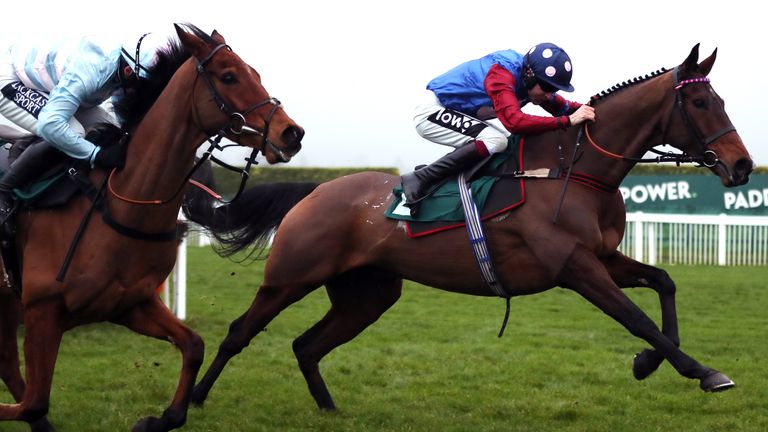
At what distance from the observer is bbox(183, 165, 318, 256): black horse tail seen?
248 inches

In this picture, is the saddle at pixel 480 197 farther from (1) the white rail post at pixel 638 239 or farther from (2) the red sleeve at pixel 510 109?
(1) the white rail post at pixel 638 239

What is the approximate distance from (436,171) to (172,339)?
1.67m

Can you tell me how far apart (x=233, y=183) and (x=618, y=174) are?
15.4 m

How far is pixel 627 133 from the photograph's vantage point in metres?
5.10

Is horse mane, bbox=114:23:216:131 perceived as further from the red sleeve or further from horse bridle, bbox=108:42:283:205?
the red sleeve

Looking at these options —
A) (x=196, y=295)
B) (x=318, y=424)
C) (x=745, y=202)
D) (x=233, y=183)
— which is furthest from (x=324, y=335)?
(x=233, y=183)

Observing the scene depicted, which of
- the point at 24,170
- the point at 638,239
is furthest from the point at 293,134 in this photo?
the point at 638,239

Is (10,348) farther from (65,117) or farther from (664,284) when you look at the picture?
(664,284)

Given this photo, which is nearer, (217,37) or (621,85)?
(217,37)

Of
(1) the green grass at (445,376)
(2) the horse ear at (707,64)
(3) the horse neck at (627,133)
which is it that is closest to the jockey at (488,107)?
(3) the horse neck at (627,133)

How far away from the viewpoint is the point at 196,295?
37.1 ft

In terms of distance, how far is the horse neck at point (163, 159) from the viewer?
434 cm

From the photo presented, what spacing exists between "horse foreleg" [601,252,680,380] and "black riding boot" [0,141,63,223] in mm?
2828

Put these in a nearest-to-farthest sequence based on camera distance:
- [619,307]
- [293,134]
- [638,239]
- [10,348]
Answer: [293,134]
[619,307]
[10,348]
[638,239]
